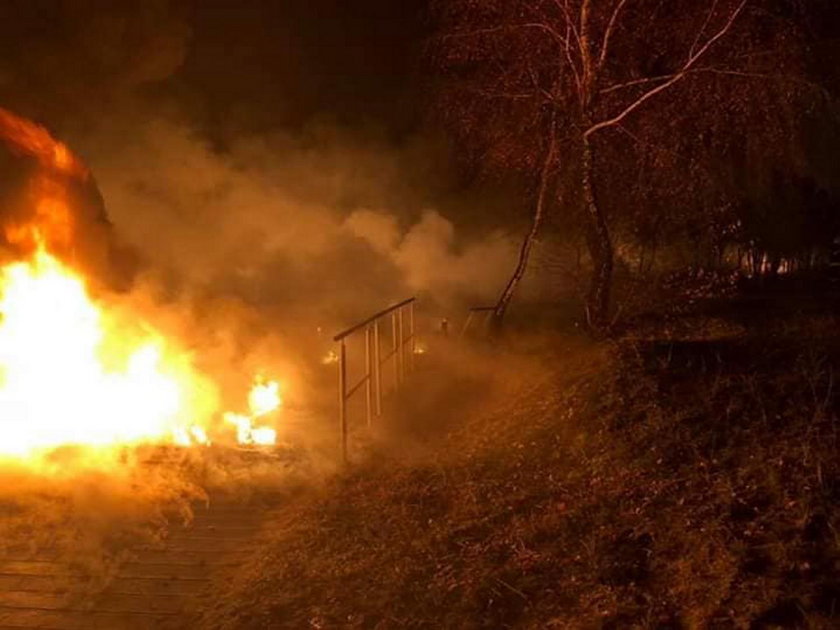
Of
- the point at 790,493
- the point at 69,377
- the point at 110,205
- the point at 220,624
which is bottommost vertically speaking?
the point at 220,624

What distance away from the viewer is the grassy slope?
14.5 feet

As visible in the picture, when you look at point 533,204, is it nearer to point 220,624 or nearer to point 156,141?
point 156,141

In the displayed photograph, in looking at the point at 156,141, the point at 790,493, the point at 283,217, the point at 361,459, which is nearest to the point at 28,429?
the point at 361,459

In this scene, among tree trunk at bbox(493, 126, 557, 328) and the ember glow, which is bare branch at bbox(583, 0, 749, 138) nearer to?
tree trunk at bbox(493, 126, 557, 328)

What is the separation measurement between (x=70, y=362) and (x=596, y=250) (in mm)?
7090

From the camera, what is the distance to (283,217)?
14.3 meters

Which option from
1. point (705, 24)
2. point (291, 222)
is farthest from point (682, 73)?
point (291, 222)

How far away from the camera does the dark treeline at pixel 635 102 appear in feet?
28.8

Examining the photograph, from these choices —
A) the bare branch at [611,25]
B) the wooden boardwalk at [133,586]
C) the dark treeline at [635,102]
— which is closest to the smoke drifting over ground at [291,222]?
the dark treeline at [635,102]

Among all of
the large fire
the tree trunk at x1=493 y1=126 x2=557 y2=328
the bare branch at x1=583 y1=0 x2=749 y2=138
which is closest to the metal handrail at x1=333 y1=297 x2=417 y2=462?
the large fire

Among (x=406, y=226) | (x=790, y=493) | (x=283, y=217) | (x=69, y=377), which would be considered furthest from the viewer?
(x=406, y=226)

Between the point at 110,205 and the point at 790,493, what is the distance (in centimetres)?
1126

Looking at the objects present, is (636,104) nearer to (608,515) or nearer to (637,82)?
(637,82)

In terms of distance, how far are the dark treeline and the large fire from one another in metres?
4.66
